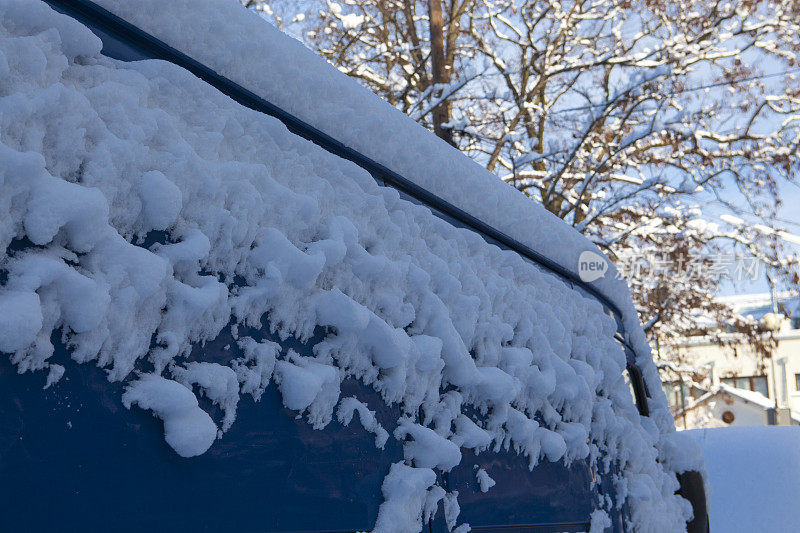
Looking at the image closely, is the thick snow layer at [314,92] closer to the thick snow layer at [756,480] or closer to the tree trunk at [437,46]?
the thick snow layer at [756,480]

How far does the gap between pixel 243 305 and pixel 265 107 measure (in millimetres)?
367

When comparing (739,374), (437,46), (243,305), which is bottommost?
(243,305)

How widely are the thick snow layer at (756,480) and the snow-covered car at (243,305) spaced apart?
230cm

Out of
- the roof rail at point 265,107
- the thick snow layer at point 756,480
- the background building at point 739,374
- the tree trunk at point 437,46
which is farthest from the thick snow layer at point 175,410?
the background building at point 739,374

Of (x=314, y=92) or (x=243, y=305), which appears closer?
(x=243, y=305)

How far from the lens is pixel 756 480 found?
3.71 m

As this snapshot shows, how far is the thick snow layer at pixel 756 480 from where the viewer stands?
11.9 feet

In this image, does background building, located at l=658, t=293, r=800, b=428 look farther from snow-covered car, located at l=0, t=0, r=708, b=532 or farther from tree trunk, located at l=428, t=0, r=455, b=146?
snow-covered car, located at l=0, t=0, r=708, b=532

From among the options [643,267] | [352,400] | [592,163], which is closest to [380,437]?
[352,400]

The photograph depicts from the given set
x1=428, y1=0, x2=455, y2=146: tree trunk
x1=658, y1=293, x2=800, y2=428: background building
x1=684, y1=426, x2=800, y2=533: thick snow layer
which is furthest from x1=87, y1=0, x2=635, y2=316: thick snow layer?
x1=658, y1=293, x2=800, y2=428: background building

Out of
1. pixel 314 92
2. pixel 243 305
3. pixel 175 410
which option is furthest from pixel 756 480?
pixel 175 410

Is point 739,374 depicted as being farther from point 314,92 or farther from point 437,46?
point 314,92

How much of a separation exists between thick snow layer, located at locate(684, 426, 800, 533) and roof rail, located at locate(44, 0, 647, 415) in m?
2.33

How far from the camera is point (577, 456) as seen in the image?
1.74 m
